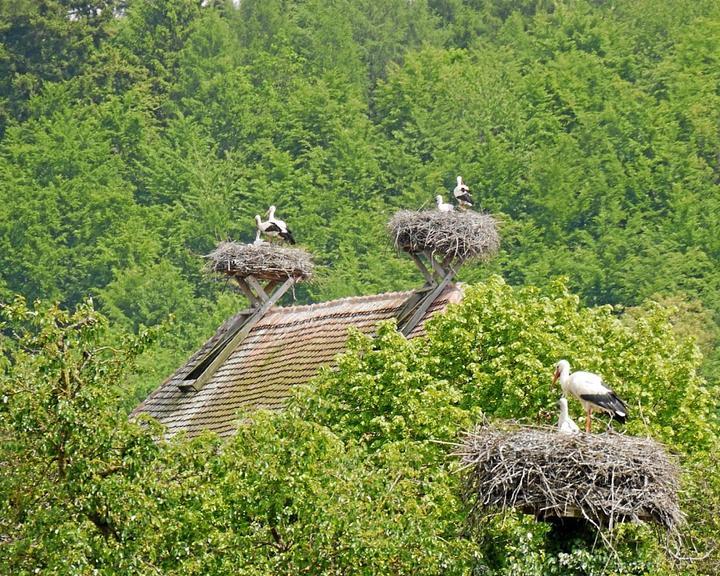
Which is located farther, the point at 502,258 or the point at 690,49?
the point at 690,49

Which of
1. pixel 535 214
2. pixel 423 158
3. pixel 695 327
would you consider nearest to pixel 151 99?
pixel 423 158

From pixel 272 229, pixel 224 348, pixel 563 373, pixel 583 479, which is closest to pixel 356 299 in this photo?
pixel 272 229

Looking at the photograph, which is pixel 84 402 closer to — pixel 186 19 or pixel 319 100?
pixel 319 100

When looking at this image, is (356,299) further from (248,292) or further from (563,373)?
(563,373)

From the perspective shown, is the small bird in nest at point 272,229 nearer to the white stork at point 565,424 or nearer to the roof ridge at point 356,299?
the roof ridge at point 356,299

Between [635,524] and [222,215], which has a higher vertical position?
[635,524]

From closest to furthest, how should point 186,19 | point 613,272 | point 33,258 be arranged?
point 613,272, point 33,258, point 186,19

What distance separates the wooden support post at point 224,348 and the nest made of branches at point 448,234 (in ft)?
10.7

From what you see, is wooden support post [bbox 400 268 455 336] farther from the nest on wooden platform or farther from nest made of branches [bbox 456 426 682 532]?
nest made of branches [bbox 456 426 682 532]

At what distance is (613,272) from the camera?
234ft

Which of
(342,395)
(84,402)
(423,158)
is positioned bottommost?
(423,158)

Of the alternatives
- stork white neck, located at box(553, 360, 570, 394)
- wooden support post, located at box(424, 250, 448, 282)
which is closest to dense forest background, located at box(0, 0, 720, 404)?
wooden support post, located at box(424, 250, 448, 282)

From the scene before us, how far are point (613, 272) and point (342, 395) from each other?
162 ft

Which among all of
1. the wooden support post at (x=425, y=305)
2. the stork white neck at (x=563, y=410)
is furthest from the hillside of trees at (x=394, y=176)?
the wooden support post at (x=425, y=305)
